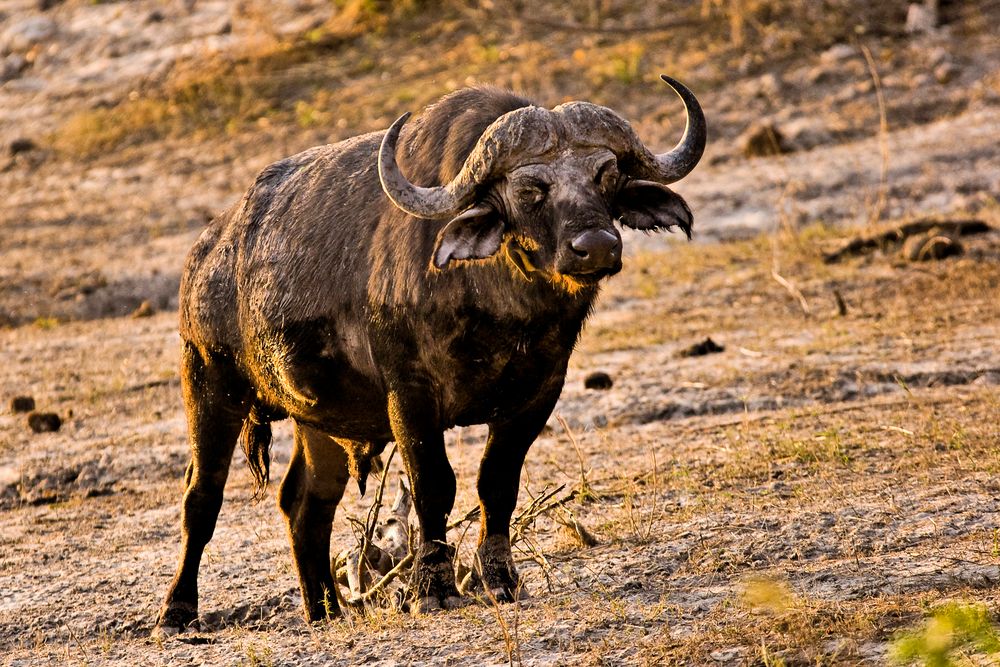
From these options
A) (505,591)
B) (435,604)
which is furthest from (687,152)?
(435,604)

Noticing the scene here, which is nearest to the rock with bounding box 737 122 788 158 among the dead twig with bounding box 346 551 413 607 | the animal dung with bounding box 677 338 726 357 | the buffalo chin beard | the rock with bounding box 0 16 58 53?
the animal dung with bounding box 677 338 726 357

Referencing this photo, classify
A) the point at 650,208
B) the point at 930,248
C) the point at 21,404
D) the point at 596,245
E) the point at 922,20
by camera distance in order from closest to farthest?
the point at 596,245, the point at 650,208, the point at 21,404, the point at 930,248, the point at 922,20

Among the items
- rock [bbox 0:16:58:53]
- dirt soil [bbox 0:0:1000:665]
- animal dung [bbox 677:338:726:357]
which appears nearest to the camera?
dirt soil [bbox 0:0:1000:665]

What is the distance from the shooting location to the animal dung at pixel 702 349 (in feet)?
33.9

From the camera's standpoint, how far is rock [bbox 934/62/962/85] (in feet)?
51.4

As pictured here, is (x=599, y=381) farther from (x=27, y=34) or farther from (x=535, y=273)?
(x=27, y=34)

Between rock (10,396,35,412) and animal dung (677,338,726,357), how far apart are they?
455 centimetres

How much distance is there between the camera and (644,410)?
30.5ft

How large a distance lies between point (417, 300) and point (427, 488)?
2.23 feet

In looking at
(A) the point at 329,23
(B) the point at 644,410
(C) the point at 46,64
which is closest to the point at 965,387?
(B) the point at 644,410

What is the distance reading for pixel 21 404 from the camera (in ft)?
35.5

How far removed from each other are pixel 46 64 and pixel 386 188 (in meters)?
18.8

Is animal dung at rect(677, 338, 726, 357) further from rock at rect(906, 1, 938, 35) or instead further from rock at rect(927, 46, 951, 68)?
rock at rect(906, 1, 938, 35)

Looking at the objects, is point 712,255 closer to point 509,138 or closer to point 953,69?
point 953,69
